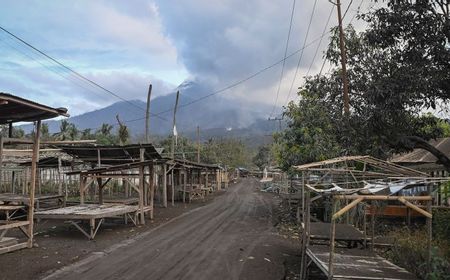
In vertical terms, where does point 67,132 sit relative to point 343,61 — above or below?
below

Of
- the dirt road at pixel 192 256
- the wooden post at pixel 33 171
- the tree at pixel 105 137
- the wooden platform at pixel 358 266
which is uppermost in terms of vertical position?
the tree at pixel 105 137

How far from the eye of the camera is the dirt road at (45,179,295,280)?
364 inches

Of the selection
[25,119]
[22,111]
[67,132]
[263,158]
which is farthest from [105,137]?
[263,158]

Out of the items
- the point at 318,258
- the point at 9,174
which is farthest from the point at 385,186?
the point at 9,174

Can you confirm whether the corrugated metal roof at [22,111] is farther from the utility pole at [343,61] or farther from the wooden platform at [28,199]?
the utility pole at [343,61]

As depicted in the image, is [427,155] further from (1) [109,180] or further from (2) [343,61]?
(1) [109,180]

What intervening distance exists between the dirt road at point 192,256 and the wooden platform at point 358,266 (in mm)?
1490

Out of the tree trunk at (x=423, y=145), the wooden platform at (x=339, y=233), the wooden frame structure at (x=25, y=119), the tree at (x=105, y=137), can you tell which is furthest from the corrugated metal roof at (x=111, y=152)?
the tree at (x=105, y=137)

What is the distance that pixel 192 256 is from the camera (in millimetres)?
11133

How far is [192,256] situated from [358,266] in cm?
484

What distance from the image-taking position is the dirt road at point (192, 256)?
925cm

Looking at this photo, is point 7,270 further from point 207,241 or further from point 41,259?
point 207,241

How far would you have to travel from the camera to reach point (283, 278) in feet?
30.6

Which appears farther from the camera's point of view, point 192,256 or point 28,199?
point 28,199
